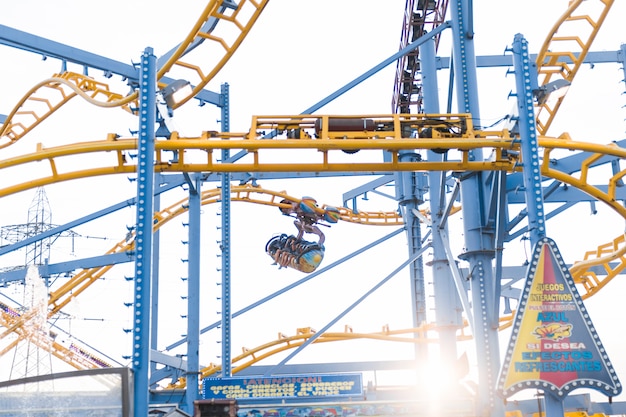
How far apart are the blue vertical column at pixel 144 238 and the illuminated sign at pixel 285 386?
22.9ft

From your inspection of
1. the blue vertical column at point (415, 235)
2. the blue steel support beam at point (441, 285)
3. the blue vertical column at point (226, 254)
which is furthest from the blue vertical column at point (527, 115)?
the blue vertical column at point (415, 235)

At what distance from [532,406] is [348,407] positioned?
46.9ft

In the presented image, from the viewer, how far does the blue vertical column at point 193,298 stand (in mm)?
17078

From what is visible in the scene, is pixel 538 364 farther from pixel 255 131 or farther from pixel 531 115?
pixel 255 131

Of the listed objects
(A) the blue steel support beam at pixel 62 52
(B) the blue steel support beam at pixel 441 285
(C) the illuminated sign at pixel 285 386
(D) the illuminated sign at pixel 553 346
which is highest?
(A) the blue steel support beam at pixel 62 52

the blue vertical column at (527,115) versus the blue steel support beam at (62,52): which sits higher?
the blue steel support beam at (62,52)

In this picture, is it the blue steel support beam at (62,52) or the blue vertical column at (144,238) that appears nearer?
the blue vertical column at (144,238)

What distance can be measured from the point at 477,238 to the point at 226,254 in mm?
6893

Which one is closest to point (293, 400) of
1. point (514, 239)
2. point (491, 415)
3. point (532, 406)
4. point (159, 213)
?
point (491, 415)

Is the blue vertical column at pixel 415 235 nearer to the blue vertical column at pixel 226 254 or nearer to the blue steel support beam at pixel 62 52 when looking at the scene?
the blue vertical column at pixel 226 254

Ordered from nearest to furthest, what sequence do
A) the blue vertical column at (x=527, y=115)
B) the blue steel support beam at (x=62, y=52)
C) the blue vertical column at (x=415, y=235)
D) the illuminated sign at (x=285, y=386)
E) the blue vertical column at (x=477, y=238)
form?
1. the blue vertical column at (x=527, y=115)
2. the blue vertical column at (x=477, y=238)
3. the blue steel support beam at (x=62, y=52)
4. the illuminated sign at (x=285, y=386)
5. the blue vertical column at (x=415, y=235)

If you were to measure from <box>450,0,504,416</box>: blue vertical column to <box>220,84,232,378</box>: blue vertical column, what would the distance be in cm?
604

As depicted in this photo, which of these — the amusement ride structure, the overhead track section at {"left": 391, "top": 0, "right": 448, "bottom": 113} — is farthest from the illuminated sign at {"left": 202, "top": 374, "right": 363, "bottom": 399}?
the overhead track section at {"left": 391, "top": 0, "right": 448, "bottom": 113}

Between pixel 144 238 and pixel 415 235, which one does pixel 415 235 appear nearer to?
pixel 415 235
